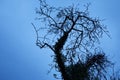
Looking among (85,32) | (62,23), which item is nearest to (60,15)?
(62,23)

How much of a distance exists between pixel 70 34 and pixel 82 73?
1.93m

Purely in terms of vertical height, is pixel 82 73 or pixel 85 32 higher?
pixel 85 32

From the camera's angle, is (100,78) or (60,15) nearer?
(60,15)

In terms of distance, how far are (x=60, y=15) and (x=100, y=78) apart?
361 cm

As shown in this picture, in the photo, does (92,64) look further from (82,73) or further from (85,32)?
(85,32)

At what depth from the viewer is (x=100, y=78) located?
12.8 m

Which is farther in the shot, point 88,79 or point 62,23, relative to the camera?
point 88,79

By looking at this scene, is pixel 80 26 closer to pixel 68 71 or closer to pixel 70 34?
pixel 70 34

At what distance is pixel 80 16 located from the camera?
1173cm

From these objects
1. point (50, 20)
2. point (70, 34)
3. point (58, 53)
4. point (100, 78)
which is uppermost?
point (50, 20)

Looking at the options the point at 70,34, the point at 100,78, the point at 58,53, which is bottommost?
the point at 100,78

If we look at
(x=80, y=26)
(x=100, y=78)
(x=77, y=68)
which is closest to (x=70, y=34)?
(x=80, y=26)

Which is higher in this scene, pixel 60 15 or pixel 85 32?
pixel 60 15

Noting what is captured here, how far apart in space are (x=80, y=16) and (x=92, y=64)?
7.67ft
